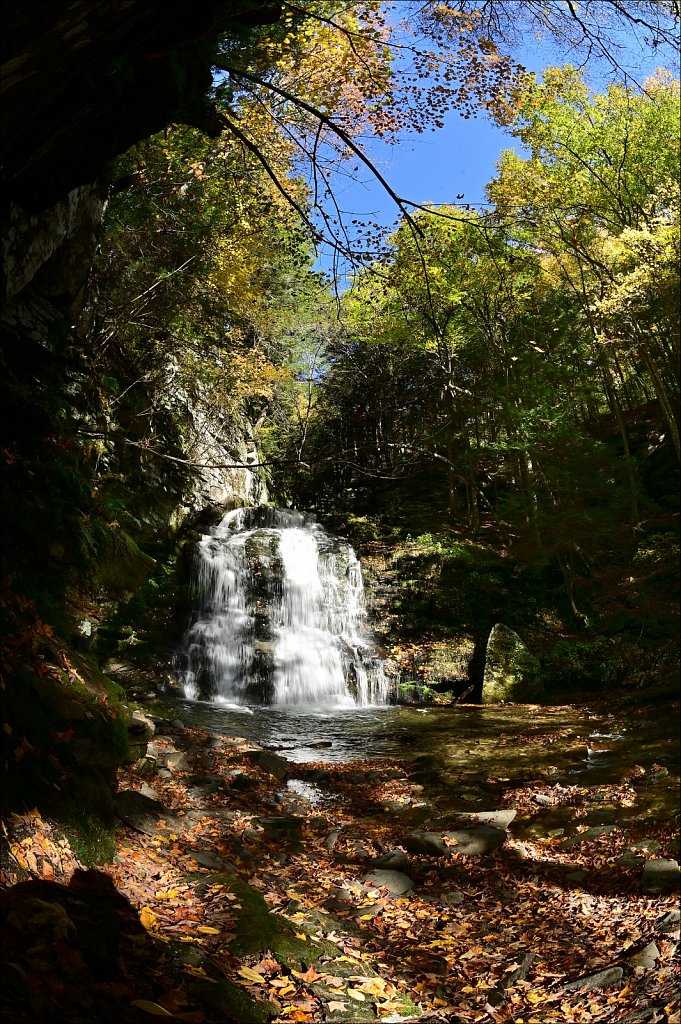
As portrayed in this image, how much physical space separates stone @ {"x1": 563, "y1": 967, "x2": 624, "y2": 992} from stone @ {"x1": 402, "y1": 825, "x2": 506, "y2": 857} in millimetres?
1888

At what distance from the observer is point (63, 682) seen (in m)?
3.94

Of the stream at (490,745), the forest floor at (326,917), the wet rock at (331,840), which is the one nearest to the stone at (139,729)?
the forest floor at (326,917)

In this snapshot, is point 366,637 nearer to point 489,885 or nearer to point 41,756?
point 489,885

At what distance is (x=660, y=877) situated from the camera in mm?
4367

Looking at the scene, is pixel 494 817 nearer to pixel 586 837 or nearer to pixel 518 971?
pixel 586 837

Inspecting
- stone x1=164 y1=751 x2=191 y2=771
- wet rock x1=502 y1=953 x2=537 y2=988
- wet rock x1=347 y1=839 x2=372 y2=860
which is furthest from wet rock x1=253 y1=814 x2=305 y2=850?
wet rock x1=502 y1=953 x2=537 y2=988

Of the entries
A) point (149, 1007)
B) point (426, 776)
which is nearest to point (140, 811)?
point (149, 1007)

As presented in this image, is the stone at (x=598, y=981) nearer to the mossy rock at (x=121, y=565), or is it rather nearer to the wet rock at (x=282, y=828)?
the wet rock at (x=282, y=828)

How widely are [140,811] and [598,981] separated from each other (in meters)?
3.02

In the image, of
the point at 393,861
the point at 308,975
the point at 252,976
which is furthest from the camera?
the point at 393,861

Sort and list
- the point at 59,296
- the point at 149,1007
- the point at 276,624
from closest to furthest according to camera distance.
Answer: the point at 149,1007, the point at 59,296, the point at 276,624

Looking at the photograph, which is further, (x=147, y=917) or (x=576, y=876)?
(x=576, y=876)

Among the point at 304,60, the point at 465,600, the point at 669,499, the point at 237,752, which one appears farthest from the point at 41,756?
the point at 669,499

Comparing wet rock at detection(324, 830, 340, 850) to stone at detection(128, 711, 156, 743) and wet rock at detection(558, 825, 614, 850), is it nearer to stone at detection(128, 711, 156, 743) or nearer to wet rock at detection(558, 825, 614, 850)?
wet rock at detection(558, 825, 614, 850)
